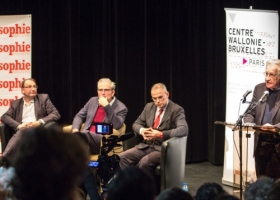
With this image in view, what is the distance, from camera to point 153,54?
6.54 m

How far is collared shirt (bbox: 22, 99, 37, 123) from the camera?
5.72 m

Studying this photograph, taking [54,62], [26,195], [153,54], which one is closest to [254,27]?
[153,54]

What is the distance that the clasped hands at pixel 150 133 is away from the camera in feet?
15.7

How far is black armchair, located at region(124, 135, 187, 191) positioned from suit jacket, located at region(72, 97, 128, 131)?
75 cm

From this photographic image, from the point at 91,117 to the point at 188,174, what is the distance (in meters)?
1.52

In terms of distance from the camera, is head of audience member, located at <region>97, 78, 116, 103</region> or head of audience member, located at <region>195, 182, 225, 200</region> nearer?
head of audience member, located at <region>195, 182, 225, 200</region>

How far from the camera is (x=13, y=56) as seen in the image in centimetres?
615

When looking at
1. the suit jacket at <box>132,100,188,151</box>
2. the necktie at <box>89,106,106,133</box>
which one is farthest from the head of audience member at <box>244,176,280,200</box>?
the necktie at <box>89,106,106,133</box>

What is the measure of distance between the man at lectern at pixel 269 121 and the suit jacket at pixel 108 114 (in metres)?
1.43

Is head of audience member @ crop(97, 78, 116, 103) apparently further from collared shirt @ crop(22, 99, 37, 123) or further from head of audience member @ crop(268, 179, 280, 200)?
head of audience member @ crop(268, 179, 280, 200)

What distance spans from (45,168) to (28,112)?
465cm

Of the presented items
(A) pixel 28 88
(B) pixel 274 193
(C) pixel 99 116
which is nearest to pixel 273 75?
(C) pixel 99 116

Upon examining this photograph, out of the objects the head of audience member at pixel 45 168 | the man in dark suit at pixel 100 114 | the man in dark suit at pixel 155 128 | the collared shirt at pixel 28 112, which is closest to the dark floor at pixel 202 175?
the man in dark suit at pixel 155 128

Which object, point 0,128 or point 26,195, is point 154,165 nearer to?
point 0,128
